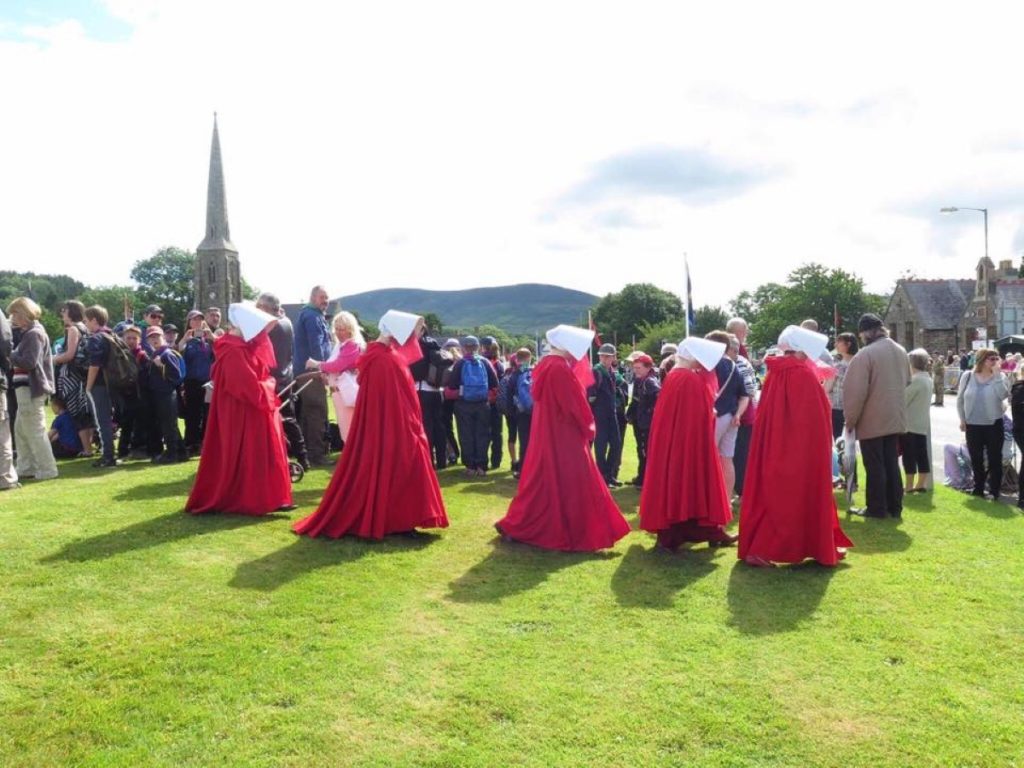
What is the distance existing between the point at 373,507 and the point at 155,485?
3.72 metres

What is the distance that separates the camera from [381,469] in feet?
26.9

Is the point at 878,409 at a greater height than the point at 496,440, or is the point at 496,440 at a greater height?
the point at 878,409

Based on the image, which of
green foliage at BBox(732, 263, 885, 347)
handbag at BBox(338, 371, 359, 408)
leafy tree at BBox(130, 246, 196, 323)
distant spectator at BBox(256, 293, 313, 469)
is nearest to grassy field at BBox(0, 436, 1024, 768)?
handbag at BBox(338, 371, 359, 408)

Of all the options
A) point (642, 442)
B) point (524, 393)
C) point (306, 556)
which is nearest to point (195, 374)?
point (524, 393)

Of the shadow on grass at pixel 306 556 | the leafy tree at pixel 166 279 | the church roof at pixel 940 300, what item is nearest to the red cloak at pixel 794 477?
the shadow on grass at pixel 306 556

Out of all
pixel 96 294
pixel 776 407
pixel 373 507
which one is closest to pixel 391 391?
pixel 373 507

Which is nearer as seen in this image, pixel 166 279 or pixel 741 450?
→ pixel 741 450

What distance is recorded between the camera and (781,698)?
491cm

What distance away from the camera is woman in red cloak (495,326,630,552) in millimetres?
8289

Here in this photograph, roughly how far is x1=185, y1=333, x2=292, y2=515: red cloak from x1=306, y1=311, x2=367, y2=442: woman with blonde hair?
85 cm

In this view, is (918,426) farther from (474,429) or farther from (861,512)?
(474,429)

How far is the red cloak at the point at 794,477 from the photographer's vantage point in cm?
755

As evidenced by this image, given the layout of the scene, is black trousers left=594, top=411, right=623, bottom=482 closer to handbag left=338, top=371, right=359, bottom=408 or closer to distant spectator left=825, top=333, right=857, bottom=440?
distant spectator left=825, top=333, right=857, bottom=440

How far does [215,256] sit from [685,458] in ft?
324
